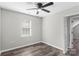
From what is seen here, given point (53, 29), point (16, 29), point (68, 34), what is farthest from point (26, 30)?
point (68, 34)

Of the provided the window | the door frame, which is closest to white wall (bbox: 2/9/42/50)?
the window

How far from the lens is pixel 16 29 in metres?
1.49

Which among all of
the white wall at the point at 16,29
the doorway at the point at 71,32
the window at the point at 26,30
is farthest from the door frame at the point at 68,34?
the window at the point at 26,30

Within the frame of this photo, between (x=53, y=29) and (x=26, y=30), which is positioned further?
(x=53, y=29)

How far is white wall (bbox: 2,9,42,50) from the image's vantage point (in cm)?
137

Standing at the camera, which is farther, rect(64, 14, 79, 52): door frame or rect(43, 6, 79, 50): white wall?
rect(43, 6, 79, 50): white wall

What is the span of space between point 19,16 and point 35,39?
0.69m

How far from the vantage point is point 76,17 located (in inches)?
42.2

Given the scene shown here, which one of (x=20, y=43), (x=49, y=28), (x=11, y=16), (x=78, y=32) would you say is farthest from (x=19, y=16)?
(x=78, y=32)

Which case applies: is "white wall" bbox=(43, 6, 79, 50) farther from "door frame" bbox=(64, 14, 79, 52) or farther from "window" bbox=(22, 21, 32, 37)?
"window" bbox=(22, 21, 32, 37)

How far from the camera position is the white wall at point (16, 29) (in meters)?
1.37

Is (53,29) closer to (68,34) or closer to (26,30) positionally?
(68,34)

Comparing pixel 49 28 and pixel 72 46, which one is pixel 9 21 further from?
pixel 72 46

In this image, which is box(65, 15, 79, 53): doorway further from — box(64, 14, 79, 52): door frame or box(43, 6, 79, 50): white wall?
box(43, 6, 79, 50): white wall
